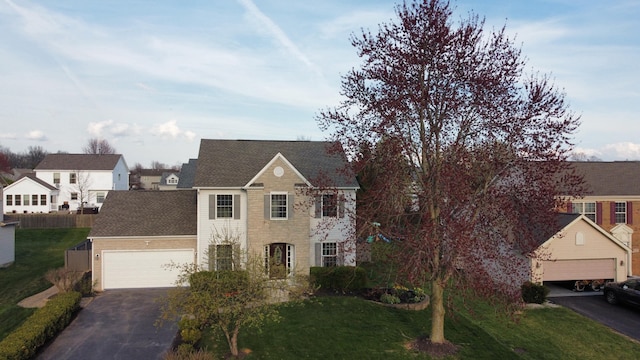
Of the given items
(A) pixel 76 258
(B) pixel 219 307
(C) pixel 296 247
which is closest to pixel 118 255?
(A) pixel 76 258

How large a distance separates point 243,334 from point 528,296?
45.7ft

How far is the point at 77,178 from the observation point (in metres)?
54.6

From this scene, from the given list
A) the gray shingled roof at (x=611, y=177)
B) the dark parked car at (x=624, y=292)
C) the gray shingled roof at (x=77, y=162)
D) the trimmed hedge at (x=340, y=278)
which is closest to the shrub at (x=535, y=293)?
the dark parked car at (x=624, y=292)

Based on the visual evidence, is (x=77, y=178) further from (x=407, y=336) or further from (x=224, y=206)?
(x=407, y=336)

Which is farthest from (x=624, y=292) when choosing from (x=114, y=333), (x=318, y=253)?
(x=114, y=333)

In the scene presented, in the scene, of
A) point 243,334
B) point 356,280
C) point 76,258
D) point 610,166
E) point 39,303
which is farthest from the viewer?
point 610,166

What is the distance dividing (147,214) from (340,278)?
1186cm

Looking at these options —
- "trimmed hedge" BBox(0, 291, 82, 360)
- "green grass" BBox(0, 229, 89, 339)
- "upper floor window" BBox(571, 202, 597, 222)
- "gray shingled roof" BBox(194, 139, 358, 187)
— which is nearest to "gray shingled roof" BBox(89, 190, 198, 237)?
"gray shingled roof" BBox(194, 139, 358, 187)

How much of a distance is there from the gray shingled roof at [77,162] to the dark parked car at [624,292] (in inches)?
2143

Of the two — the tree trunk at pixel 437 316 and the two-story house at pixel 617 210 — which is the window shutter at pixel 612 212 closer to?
the two-story house at pixel 617 210

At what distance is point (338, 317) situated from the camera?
59.8 ft

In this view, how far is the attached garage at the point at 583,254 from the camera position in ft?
73.9

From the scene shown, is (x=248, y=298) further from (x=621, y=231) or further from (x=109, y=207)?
(x=621, y=231)

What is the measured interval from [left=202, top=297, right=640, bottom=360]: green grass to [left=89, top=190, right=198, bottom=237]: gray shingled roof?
897 cm
